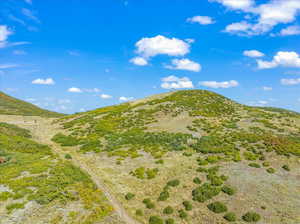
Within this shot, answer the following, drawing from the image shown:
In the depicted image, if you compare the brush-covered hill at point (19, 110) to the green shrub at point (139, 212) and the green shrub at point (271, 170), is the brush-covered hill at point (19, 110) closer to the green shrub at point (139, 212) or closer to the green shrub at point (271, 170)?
the green shrub at point (139, 212)

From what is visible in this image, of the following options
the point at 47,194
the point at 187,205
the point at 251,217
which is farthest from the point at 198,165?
the point at 47,194

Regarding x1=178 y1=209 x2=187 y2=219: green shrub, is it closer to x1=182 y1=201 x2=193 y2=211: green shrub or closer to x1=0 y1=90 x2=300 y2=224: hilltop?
x1=0 y1=90 x2=300 y2=224: hilltop

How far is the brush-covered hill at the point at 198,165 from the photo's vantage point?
1756 centimetres

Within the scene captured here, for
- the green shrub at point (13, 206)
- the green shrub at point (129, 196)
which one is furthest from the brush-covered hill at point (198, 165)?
the green shrub at point (13, 206)

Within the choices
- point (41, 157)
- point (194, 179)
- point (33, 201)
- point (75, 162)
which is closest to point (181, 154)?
point (194, 179)

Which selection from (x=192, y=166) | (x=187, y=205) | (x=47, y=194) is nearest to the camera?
(x=187, y=205)

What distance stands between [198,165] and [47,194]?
18.5 metres

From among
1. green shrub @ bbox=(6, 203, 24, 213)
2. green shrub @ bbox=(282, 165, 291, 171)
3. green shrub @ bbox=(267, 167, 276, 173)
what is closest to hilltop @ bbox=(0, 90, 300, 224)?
green shrub @ bbox=(267, 167, 276, 173)

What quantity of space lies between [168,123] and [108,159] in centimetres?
2168

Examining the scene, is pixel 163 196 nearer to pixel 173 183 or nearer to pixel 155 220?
pixel 173 183

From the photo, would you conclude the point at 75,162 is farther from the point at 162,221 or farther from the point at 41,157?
the point at 162,221

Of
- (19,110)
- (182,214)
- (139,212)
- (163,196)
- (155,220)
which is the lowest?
(155,220)

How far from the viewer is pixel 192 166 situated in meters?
25.8

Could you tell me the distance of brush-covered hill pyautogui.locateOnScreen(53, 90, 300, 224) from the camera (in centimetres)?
1756
